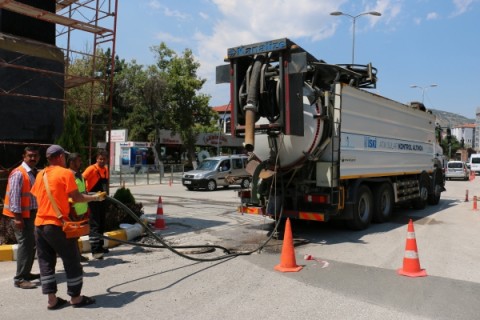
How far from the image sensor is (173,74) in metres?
32.8

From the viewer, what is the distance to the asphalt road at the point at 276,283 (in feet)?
15.0

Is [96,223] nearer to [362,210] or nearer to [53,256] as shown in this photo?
[53,256]

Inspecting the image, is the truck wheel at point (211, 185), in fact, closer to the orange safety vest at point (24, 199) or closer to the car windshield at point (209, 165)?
the car windshield at point (209, 165)

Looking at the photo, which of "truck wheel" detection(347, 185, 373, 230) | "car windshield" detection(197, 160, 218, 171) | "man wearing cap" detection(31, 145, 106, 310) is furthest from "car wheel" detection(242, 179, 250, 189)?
"car windshield" detection(197, 160, 218, 171)

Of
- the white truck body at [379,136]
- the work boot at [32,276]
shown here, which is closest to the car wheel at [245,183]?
the white truck body at [379,136]

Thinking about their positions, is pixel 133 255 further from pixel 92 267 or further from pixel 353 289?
pixel 353 289

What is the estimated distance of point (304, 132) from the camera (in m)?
Answer: 8.23

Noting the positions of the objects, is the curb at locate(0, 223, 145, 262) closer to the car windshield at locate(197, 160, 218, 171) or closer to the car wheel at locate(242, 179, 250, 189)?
the car wheel at locate(242, 179, 250, 189)

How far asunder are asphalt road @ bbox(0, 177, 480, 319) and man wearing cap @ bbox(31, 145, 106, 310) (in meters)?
0.23

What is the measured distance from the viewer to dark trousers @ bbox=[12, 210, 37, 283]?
17.7 feet

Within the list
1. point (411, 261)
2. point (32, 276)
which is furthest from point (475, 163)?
point (32, 276)

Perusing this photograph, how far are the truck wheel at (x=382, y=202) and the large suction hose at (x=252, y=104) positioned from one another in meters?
3.92

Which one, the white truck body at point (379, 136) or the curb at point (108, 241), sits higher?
the white truck body at point (379, 136)

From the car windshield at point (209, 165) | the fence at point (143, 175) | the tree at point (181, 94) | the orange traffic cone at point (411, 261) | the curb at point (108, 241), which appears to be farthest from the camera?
the tree at point (181, 94)
